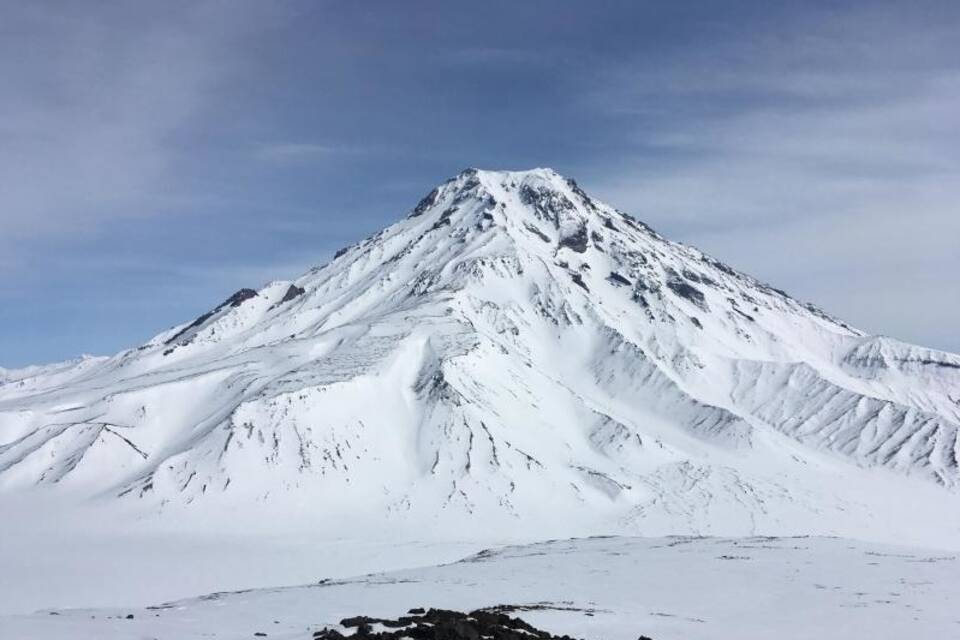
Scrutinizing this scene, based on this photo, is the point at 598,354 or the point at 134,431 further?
the point at 598,354

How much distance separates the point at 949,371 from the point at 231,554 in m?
158

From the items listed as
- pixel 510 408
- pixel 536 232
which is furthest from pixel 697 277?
pixel 510 408

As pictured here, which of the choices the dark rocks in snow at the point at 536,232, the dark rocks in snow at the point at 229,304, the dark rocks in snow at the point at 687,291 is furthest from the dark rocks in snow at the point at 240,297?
the dark rocks in snow at the point at 687,291

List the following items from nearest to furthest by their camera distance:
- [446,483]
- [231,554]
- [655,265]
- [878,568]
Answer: [878,568] → [231,554] → [446,483] → [655,265]

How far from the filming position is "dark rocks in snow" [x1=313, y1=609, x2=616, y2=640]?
23.0 meters

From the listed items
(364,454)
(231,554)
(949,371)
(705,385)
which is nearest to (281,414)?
(364,454)

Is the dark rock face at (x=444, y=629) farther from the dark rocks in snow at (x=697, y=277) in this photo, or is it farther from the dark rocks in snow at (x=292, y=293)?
the dark rocks in snow at (x=697, y=277)

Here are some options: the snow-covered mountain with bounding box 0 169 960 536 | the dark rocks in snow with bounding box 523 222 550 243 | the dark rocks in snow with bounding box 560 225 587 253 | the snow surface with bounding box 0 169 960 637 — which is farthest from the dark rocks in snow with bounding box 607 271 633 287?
the dark rocks in snow with bounding box 523 222 550 243

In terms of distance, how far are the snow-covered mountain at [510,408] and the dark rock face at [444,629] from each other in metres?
64.1

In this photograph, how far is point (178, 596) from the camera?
191 ft

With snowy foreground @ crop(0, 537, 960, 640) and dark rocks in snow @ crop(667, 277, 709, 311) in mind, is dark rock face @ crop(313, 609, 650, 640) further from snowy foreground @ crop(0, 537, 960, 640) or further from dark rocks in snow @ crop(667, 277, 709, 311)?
dark rocks in snow @ crop(667, 277, 709, 311)

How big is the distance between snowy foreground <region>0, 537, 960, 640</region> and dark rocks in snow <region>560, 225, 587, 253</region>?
134570 mm

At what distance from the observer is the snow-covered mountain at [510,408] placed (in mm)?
95812

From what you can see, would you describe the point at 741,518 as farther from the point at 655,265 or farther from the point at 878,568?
the point at 655,265
